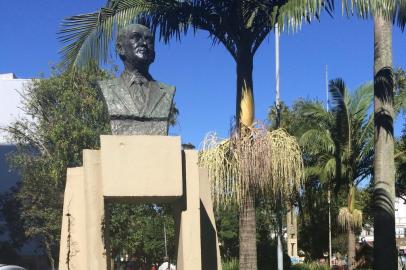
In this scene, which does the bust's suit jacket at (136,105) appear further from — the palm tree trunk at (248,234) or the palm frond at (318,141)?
the palm frond at (318,141)

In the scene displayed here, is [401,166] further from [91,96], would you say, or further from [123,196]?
[123,196]

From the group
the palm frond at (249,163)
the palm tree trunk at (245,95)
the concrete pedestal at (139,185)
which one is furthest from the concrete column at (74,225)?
the palm tree trunk at (245,95)

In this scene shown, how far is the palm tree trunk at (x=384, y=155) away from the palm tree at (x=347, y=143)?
784 cm

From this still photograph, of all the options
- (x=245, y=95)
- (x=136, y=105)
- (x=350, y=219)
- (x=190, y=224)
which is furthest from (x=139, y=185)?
(x=350, y=219)

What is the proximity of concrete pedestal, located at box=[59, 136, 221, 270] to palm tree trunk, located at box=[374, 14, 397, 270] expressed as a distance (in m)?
4.58

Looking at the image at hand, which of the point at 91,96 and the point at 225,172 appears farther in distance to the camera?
the point at 91,96

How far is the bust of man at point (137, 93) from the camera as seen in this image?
870cm

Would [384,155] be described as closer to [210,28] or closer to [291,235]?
[210,28]

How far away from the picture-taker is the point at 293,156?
11.8 meters

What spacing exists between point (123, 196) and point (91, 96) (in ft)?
54.5

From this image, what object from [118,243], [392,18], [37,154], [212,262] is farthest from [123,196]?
[37,154]

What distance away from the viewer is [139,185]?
8195 millimetres

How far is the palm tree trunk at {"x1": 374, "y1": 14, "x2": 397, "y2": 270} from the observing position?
11.8 meters

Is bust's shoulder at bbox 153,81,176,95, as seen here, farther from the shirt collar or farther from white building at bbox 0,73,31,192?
white building at bbox 0,73,31,192
